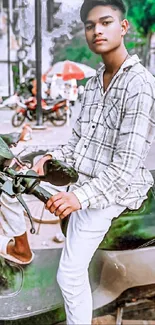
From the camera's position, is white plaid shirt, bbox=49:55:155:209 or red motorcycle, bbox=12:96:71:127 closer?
white plaid shirt, bbox=49:55:155:209

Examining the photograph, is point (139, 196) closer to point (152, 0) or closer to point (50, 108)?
point (152, 0)

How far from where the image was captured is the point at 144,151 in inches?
39.7

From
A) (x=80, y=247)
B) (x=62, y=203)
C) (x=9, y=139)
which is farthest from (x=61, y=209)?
(x=9, y=139)

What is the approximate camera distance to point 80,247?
3.42 feet

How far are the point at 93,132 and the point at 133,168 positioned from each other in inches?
6.0

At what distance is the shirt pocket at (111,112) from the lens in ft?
3.23

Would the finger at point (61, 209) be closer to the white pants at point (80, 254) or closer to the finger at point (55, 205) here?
the finger at point (55, 205)

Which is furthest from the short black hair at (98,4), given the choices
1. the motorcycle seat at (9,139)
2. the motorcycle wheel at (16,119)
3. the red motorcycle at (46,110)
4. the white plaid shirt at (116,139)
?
the red motorcycle at (46,110)

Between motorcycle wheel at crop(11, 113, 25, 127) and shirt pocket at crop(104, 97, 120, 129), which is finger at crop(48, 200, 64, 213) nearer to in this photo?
shirt pocket at crop(104, 97, 120, 129)

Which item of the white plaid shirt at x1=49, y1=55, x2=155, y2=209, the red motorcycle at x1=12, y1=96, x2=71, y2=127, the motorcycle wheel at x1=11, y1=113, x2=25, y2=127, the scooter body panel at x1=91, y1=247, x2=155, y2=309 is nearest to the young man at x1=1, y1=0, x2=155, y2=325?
the white plaid shirt at x1=49, y1=55, x2=155, y2=209

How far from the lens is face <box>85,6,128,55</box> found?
39.2 inches

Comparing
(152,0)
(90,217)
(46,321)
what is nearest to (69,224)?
(90,217)

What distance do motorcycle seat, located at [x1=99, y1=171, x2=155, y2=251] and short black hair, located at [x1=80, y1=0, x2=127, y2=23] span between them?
0.42 meters

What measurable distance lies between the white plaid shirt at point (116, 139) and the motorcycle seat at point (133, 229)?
0.06m
